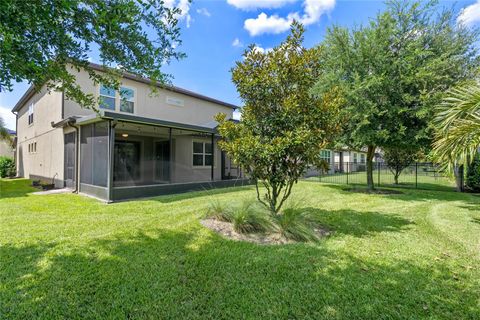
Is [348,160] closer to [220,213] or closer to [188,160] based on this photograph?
[188,160]

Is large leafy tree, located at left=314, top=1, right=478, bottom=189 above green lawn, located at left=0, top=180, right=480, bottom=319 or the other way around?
above

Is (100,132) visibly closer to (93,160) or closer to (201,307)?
(93,160)

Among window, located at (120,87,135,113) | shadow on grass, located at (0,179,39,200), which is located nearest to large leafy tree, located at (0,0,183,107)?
shadow on grass, located at (0,179,39,200)

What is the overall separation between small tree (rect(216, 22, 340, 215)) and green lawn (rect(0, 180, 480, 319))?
5.43 feet

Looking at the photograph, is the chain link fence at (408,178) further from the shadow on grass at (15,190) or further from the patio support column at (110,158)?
the shadow on grass at (15,190)

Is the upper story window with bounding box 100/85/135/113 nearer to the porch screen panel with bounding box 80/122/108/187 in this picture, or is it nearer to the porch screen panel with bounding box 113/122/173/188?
the porch screen panel with bounding box 113/122/173/188

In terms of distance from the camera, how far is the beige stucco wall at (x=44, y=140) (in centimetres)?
1198

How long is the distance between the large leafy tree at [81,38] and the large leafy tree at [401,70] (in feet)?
24.0

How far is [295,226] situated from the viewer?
16.0ft

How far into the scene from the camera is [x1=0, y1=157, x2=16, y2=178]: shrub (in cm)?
1905

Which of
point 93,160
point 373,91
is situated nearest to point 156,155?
point 93,160

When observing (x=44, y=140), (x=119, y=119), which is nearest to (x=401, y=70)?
(x=119, y=119)

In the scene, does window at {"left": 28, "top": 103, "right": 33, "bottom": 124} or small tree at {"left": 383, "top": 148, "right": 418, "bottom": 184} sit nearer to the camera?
small tree at {"left": 383, "top": 148, "right": 418, "bottom": 184}

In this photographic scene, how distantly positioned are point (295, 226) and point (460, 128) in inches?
176
